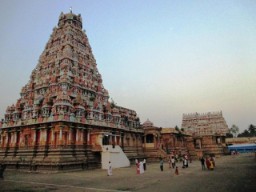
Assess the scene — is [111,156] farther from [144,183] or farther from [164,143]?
[164,143]

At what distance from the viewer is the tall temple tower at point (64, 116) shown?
28172mm

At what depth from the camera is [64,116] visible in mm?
28188

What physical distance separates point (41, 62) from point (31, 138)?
48.6 ft

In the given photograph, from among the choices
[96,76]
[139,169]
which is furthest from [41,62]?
[139,169]

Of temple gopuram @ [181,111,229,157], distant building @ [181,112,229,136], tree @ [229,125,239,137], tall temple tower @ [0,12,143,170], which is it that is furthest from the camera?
tree @ [229,125,239,137]

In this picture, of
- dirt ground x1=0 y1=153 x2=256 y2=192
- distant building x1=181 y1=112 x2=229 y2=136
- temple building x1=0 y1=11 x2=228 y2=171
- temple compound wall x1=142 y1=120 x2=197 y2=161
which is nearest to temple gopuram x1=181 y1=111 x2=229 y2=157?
distant building x1=181 y1=112 x2=229 y2=136

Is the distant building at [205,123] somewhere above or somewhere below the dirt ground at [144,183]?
above

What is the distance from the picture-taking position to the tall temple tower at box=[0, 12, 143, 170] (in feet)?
92.4

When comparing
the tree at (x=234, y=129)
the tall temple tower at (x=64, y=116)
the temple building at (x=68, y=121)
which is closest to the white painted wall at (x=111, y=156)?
→ the temple building at (x=68, y=121)

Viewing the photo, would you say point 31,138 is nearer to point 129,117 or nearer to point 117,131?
point 117,131

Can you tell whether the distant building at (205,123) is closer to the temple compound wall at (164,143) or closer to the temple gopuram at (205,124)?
the temple gopuram at (205,124)

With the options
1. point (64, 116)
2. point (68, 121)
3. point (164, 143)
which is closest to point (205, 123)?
point (164, 143)

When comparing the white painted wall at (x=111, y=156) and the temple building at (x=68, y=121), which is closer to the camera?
the temple building at (x=68, y=121)

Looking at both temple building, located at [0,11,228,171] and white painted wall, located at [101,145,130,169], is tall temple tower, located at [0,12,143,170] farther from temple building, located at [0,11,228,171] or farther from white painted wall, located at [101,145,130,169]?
white painted wall, located at [101,145,130,169]
